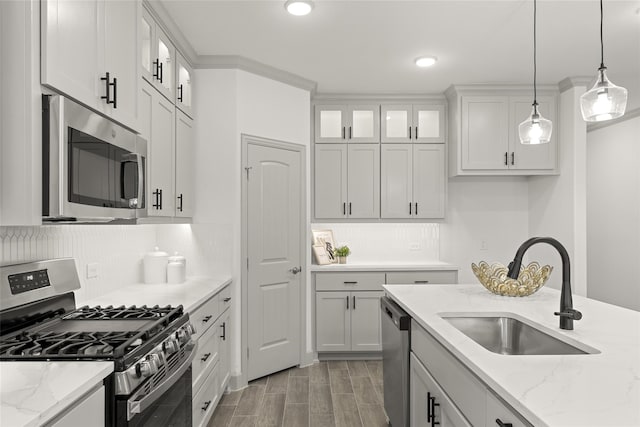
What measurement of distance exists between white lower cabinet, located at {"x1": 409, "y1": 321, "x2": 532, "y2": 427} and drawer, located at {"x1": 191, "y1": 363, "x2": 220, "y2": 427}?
4.00 feet

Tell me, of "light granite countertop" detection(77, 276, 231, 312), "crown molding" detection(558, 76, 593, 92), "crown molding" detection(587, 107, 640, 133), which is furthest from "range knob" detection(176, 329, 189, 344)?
"crown molding" detection(587, 107, 640, 133)

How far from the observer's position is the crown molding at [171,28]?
107 inches

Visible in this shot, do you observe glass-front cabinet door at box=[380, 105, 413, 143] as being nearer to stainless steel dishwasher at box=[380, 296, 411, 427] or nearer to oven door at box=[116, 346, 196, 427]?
stainless steel dishwasher at box=[380, 296, 411, 427]

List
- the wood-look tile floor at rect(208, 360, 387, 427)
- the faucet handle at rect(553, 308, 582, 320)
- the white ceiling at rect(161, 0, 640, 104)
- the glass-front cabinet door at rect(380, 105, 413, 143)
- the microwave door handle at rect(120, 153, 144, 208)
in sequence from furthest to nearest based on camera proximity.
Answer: the glass-front cabinet door at rect(380, 105, 413, 143), the wood-look tile floor at rect(208, 360, 387, 427), the white ceiling at rect(161, 0, 640, 104), the microwave door handle at rect(120, 153, 144, 208), the faucet handle at rect(553, 308, 582, 320)

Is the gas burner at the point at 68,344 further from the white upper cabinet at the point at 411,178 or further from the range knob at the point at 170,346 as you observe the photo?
the white upper cabinet at the point at 411,178

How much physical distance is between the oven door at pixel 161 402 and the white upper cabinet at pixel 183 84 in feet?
6.44

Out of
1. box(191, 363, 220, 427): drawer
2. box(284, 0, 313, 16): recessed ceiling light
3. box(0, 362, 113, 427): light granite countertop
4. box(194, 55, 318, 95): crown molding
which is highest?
box(284, 0, 313, 16): recessed ceiling light

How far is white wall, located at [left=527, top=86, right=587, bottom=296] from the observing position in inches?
163

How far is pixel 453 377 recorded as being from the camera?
5.26 feet

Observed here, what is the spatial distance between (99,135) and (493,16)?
98.9 inches

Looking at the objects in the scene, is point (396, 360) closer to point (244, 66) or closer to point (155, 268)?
point (155, 268)

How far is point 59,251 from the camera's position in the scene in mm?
2242

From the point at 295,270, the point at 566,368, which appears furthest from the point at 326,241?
the point at 566,368

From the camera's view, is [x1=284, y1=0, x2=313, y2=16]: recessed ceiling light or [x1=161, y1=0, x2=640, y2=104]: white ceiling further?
[x1=161, y1=0, x2=640, y2=104]: white ceiling
